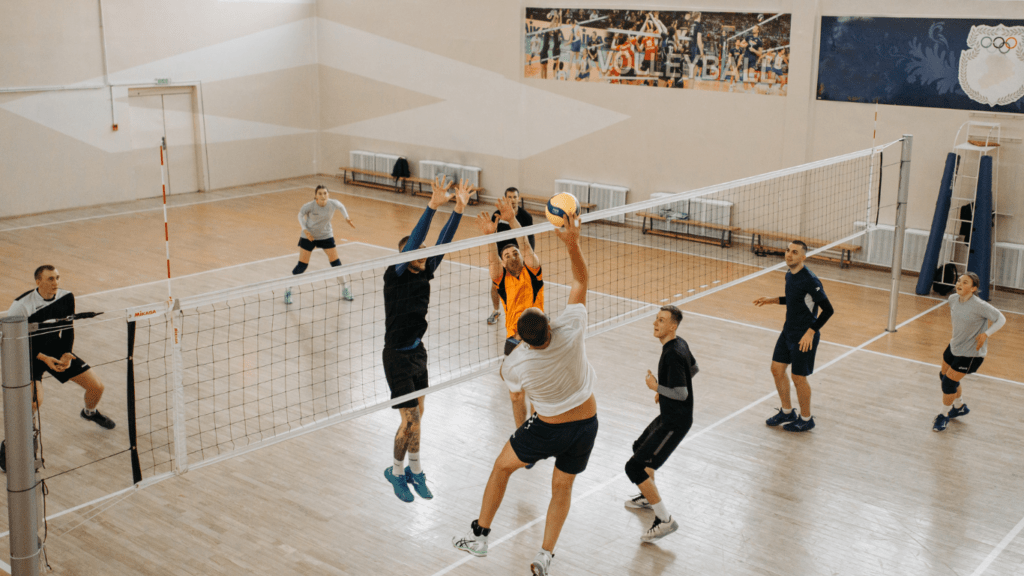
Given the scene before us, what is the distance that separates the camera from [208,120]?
20281 millimetres

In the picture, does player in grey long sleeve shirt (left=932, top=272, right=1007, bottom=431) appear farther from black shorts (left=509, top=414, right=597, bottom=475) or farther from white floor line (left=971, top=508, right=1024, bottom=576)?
black shorts (left=509, top=414, right=597, bottom=475)

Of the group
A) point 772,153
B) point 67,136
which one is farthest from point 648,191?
point 67,136

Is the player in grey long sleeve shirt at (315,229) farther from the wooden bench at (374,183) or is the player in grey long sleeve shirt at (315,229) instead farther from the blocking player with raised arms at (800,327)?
the wooden bench at (374,183)

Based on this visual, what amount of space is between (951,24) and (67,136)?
16.5m

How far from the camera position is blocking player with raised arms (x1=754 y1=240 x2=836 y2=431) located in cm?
811

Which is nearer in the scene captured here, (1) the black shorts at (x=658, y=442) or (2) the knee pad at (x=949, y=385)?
(1) the black shorts at (x=658, y=442)

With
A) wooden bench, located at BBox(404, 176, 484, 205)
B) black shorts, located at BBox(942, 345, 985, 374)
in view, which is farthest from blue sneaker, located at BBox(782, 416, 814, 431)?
wooden bench, located at BBox(404, 176, 484, 205)

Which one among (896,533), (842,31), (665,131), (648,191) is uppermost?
(842,31)

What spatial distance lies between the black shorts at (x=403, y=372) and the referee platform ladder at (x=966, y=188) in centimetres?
987

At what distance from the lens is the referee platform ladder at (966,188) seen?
43.5ft

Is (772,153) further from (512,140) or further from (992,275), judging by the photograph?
(512,140)

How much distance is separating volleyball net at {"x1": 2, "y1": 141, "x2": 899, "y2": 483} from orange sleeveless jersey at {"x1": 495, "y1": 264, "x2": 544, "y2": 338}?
1.14 feet

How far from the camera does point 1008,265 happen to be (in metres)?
13.5

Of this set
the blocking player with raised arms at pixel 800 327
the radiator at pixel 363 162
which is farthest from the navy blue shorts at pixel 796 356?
the radiator at pixel 363 162
